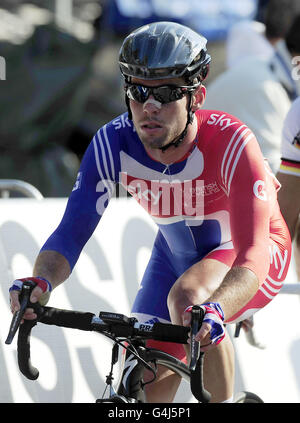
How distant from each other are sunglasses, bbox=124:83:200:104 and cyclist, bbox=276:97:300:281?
1542mm

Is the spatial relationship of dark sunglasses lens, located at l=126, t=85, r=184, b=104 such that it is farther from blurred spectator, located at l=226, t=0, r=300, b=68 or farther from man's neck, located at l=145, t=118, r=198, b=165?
blurred spectator, located at l=226, t=0, r=300, b=68

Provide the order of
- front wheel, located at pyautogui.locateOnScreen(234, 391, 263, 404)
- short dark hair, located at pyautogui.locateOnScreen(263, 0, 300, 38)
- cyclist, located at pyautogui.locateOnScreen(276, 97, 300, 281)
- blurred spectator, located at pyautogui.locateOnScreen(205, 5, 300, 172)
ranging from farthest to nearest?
short dark hair, located at pyautogui.locateOnScreen(263, 0, 300, 38)
blurred spectator, located at pyautogui.locateOnScreen(205, 5, 300, 172)
cyclist, located at pyautogui.locateOnScreen(276, 97, 300, 281)
front wheel, located at pyautogui.locateOnScreen(234, 391, 263, 404)

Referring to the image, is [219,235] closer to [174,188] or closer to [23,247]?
[174,188]

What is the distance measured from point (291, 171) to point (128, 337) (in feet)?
7.43

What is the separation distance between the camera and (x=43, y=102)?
11117 mm

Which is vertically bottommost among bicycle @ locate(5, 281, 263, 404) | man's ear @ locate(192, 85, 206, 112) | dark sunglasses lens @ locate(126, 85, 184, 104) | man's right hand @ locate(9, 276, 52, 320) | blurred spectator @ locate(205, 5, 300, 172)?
bicycle @ locate(5, 281, 263, 404)

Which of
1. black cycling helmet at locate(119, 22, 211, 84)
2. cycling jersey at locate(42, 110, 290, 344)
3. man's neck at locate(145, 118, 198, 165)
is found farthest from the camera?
man's neck at locate(145, 118, 198, 165)

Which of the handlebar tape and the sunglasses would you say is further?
the sunglasses

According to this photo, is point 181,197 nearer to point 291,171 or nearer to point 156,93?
point 156,93

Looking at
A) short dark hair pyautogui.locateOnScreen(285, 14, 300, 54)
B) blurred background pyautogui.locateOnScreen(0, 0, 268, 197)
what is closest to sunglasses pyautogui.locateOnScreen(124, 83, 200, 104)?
short dark hair pyautogui.locateOnScreen(285, 14, 300, 54)

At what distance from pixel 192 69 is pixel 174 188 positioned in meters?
0.63

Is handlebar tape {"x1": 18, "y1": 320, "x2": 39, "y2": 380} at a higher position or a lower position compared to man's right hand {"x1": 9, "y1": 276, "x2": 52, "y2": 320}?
lower

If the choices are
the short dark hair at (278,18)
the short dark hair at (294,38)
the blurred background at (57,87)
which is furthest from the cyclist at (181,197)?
the blurred background at (57,87)

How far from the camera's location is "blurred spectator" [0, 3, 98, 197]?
36.1 ft
